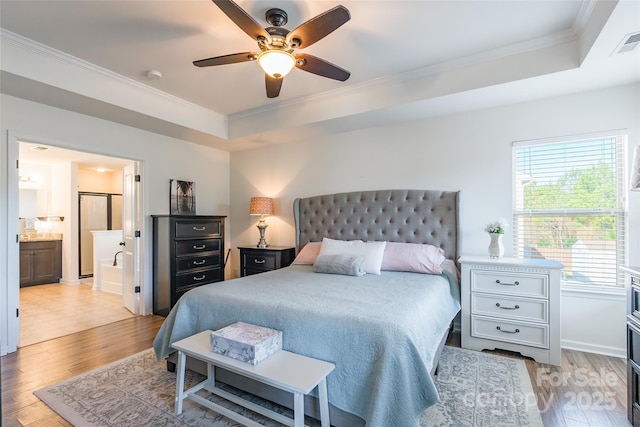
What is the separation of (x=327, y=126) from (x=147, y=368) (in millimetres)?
3107

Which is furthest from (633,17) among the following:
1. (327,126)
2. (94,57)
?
(94,57)

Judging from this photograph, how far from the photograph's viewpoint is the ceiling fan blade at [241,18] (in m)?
1.94

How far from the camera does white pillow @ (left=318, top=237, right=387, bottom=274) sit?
11.1 feet

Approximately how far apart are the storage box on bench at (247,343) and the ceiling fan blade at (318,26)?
1.91 meters

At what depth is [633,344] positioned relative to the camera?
81.4 inches

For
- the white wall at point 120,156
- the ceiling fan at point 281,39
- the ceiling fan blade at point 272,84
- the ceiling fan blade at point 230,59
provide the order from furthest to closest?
1. the white wall at point 120,156
2. the ceiling fan blade at point 272,84
3. the ceiling fan blade at point 230,59
4. the ceiling fan at point 281,39

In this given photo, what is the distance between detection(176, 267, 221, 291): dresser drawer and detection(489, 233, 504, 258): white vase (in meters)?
3.42

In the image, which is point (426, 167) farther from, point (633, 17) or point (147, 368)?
point (147, 368)

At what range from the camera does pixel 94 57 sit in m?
3.05

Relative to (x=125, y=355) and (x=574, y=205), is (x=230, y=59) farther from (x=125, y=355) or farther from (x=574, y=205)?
(x=574, y=205)

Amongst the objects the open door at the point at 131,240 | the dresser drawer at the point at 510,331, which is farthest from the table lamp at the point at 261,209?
the dresser drawer at the point at 510,331

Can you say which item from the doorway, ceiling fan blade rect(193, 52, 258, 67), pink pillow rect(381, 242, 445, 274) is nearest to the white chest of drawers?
pink pillow rect(381, 242, 445, 274)

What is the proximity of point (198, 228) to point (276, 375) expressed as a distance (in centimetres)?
307

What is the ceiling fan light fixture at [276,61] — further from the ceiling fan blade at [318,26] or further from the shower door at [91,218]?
the shower door at [91,218]
